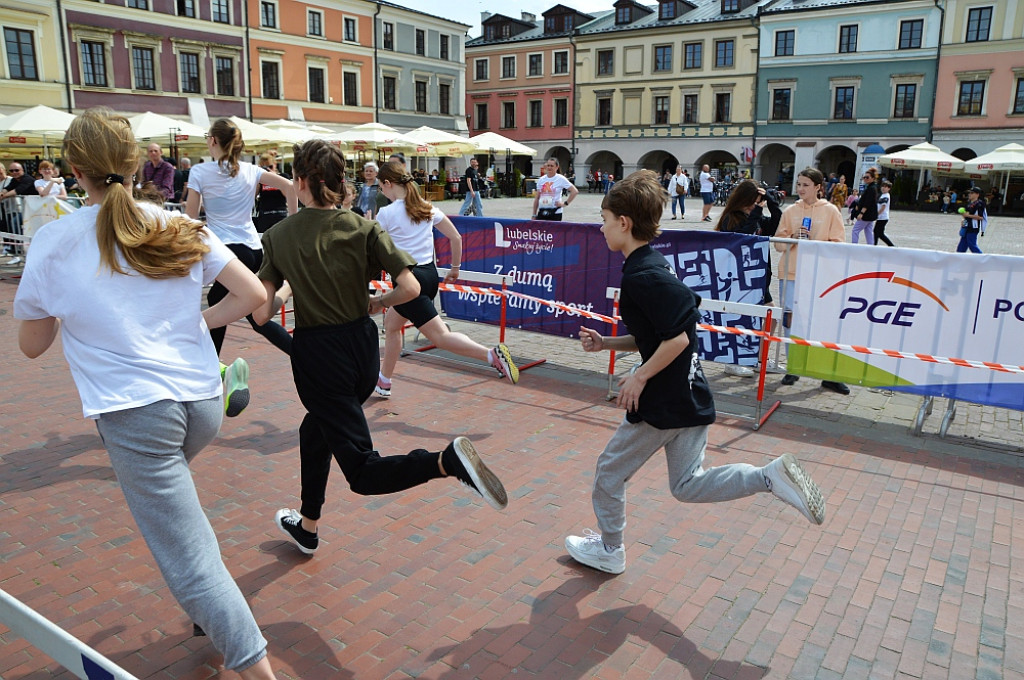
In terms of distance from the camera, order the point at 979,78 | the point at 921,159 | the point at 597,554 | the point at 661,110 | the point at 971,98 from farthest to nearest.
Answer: the point at 661,110
the point at 971,98
the point at 979,78
the point at 921,159
the point at 597,554

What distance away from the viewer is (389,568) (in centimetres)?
379

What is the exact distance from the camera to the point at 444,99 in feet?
185

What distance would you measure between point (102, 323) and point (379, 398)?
14.3ft

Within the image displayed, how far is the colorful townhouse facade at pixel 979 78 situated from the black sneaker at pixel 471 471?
49916 mm

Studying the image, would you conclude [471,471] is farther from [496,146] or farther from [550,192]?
[496,146]

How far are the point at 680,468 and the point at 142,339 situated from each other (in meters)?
2.23

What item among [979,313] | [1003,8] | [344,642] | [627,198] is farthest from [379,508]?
[1003,8]

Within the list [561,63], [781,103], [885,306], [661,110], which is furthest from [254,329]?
[561,63]

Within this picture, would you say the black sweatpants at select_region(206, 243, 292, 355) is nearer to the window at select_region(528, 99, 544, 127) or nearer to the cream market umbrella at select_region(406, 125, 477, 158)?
the cream market umbrella at select_region(406, 125, 477, 158)

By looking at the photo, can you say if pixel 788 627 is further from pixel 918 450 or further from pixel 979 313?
pixel 979 313

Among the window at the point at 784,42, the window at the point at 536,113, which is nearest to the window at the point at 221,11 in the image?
the window at the point at 536,113

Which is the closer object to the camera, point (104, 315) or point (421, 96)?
point (104, 315)

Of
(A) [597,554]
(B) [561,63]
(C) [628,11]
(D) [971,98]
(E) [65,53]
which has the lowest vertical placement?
(A) [597,554]

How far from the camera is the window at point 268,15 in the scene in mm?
44188
